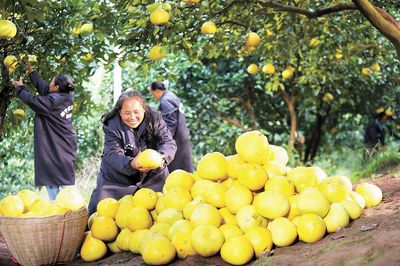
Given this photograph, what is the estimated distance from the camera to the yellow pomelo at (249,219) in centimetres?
321

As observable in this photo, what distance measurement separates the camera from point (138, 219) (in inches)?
140

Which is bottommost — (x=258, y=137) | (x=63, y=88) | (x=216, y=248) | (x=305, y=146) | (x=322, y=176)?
(x=305, y=146)

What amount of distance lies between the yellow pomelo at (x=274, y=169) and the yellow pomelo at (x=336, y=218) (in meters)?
0.40

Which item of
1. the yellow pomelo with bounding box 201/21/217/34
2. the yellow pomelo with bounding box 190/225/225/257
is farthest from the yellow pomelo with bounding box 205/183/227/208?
the yellow pomelo with bounding box 201/21/217/34

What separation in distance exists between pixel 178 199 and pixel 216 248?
0.54 metres

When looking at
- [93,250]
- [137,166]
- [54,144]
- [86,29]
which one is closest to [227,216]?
[137,166]

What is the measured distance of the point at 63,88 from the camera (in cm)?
482

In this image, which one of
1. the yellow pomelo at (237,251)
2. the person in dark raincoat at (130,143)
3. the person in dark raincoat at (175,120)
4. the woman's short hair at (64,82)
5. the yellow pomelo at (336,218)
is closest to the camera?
the yellow pomelo at (237,251)

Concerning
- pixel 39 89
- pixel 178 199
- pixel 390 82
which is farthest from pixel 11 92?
pixel 390 82

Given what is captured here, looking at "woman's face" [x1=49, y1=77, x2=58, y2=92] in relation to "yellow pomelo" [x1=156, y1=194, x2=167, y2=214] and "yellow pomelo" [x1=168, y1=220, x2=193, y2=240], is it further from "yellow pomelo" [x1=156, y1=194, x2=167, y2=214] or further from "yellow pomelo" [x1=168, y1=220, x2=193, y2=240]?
"yellow pomelo" [x1=168, y1=220, x2=193, y2=240]

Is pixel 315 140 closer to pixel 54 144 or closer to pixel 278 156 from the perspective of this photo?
pixel 54 144

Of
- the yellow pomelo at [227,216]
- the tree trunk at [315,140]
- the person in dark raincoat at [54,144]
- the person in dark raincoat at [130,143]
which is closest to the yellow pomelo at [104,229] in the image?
the person in dark raincoat at [130,143]

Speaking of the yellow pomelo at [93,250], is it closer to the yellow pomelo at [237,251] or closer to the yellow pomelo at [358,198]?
the yellow pomelo at [237,251]

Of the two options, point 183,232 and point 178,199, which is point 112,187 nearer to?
point 178,199
